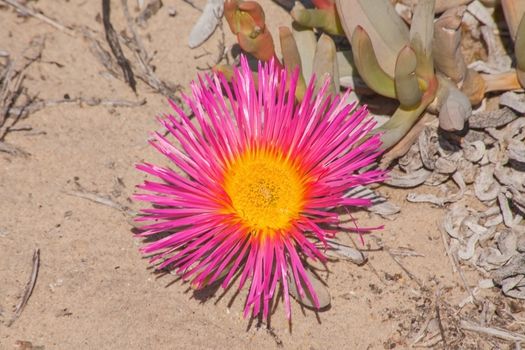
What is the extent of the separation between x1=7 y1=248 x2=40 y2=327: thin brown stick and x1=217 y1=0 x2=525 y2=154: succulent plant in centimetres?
61

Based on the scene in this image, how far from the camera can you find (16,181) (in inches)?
65.4

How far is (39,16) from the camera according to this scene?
1.91 metres

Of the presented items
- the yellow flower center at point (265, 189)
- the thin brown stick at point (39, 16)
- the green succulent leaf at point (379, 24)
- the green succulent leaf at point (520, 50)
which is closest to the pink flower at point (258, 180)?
the yellow flower center at point (265, 189)

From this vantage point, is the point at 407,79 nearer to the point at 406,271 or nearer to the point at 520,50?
the point at 520,50

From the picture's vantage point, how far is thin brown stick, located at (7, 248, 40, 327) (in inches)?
58.3

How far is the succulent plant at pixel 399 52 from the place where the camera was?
1.48 m

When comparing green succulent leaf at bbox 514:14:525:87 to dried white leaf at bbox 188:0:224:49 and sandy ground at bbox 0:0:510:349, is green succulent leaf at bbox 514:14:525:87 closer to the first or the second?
sandy ground at bbox 0:0:510:349

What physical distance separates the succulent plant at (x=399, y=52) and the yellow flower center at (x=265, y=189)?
17cm

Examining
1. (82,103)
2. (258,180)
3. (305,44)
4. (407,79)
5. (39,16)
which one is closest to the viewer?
(407,79)

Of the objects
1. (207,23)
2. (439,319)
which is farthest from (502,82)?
(207,23)

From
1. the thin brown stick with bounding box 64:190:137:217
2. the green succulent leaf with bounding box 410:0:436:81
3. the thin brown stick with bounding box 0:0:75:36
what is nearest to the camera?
the green succulent leaf with bounding box 410:0:436:81

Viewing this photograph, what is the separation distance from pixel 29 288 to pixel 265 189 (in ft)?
1.68

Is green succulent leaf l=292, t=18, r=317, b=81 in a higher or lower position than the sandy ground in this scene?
higher

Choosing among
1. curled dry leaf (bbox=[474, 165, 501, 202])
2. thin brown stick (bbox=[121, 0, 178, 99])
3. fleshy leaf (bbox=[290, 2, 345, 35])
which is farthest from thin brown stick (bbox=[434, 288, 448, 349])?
thin brown stick (bbox=[121, 0, 178, 99])
